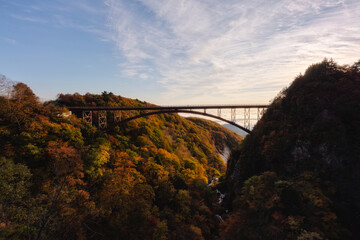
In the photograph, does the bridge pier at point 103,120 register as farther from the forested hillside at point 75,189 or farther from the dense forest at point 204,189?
the dense forest at point 204,189

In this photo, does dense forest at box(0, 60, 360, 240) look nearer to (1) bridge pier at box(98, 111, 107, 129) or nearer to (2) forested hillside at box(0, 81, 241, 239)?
(2) forested hillside at box(0, 81, 241, 239)

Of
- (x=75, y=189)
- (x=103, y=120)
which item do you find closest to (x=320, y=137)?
(x=75, y=189)

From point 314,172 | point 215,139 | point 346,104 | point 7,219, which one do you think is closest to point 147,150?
point 7,219

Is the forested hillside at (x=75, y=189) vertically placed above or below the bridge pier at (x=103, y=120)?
below

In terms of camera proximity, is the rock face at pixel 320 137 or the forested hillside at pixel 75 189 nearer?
the forested hillside at pixel 75 189

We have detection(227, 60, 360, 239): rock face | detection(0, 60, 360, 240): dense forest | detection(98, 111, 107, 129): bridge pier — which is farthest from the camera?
detection(98, 111, 107, 129): bridge pier

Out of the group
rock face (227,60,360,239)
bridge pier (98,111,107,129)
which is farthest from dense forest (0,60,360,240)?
bridge pier (98,111,107,129)

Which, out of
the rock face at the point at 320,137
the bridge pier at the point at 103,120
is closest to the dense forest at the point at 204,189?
the rock face at the point at 320,137
